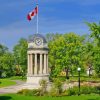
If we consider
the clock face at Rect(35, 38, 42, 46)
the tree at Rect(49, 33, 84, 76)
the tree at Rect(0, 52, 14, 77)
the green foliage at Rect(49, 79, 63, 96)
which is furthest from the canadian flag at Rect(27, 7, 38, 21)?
the tree at Rect(0, 52, 14, 77)

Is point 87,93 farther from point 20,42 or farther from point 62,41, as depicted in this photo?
point 20,42

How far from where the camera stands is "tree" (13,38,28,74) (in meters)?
98.3

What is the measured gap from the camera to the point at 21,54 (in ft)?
327

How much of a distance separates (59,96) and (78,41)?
37451 mm

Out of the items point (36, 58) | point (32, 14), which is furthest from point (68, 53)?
point (32, 14)

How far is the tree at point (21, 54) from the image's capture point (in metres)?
98.3

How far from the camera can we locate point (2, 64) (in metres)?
103

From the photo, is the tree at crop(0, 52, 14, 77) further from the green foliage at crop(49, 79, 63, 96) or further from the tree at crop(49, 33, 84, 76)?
the green foliage at crop(49, 79, 63, 96)

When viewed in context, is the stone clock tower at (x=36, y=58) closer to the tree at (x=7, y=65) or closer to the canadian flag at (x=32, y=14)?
the canadian flag at (x=32, y=14)

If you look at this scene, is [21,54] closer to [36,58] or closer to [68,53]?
[68,53]

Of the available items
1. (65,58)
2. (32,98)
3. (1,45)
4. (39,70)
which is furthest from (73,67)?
(1,45)

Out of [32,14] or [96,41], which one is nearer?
[96,41]

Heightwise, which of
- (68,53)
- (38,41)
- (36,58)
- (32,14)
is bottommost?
(36,58)

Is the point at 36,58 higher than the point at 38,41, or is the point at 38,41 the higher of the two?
the point at 38,41
